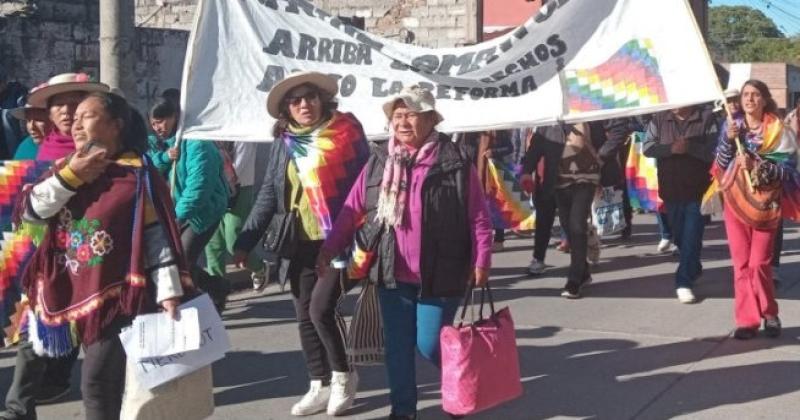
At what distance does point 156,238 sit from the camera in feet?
14.2

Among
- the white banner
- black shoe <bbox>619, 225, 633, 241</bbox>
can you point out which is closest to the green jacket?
the white banner

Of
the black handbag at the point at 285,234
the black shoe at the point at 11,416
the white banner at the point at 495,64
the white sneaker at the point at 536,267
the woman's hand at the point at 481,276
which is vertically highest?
the white banner at the point at 495,64

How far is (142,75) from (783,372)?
27.5 ft

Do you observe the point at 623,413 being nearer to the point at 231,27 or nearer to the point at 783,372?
the point at 783,372

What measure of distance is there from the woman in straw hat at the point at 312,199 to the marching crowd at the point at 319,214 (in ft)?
0.03

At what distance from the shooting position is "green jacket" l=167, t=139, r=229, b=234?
6535 mm

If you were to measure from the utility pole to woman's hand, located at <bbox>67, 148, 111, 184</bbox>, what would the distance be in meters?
3.59

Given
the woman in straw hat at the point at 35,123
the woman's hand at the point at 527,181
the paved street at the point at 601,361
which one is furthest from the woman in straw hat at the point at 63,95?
the woman's hand at the point at 527,181

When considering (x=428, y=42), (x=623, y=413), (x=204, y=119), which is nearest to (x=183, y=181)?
(x=204, y=119)

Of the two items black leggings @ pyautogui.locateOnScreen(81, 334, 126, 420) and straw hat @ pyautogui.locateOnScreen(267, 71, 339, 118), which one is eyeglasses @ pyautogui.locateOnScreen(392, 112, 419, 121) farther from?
black leggings @ pyautogui.locateOnScreen(81, 334, 126, 420)

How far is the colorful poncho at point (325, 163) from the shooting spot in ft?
18.1

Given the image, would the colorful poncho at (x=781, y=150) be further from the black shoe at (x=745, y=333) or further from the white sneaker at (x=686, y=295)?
the white sneaker at (x=686, y=295)

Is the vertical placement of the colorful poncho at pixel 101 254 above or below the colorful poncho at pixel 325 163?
below

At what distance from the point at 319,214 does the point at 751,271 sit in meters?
2.93
